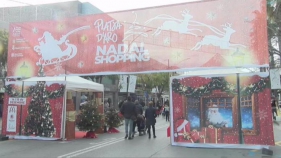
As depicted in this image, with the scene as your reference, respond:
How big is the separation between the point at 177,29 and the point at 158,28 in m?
0.68

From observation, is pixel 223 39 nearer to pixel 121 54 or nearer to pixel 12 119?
pixel 121 54

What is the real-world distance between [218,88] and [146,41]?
118 inches

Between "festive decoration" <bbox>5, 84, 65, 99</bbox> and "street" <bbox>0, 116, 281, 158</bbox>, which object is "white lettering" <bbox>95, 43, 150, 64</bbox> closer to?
"festive decoration" <bbox>5, 84, 65, 99</bbox>

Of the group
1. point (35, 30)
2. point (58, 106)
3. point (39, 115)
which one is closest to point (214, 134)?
point (58, 106)

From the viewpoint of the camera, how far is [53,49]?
11.6 m

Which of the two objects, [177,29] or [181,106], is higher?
[177,29]

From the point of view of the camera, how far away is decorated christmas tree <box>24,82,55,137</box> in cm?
1134

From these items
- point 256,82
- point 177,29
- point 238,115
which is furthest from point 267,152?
point 177,29

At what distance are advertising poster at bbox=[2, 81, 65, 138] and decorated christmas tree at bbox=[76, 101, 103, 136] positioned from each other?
921 mm

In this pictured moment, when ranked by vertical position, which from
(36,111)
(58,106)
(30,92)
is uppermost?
(30,92)

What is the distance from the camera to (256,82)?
8.83m

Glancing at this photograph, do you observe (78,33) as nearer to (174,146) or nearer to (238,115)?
(174,146)

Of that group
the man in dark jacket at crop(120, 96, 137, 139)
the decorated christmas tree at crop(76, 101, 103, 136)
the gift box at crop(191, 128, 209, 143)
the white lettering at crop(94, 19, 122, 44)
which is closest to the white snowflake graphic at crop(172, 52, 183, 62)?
the white lettering at crop(94, 19, 122, 44)

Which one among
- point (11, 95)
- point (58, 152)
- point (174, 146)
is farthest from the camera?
point (11, 95)
